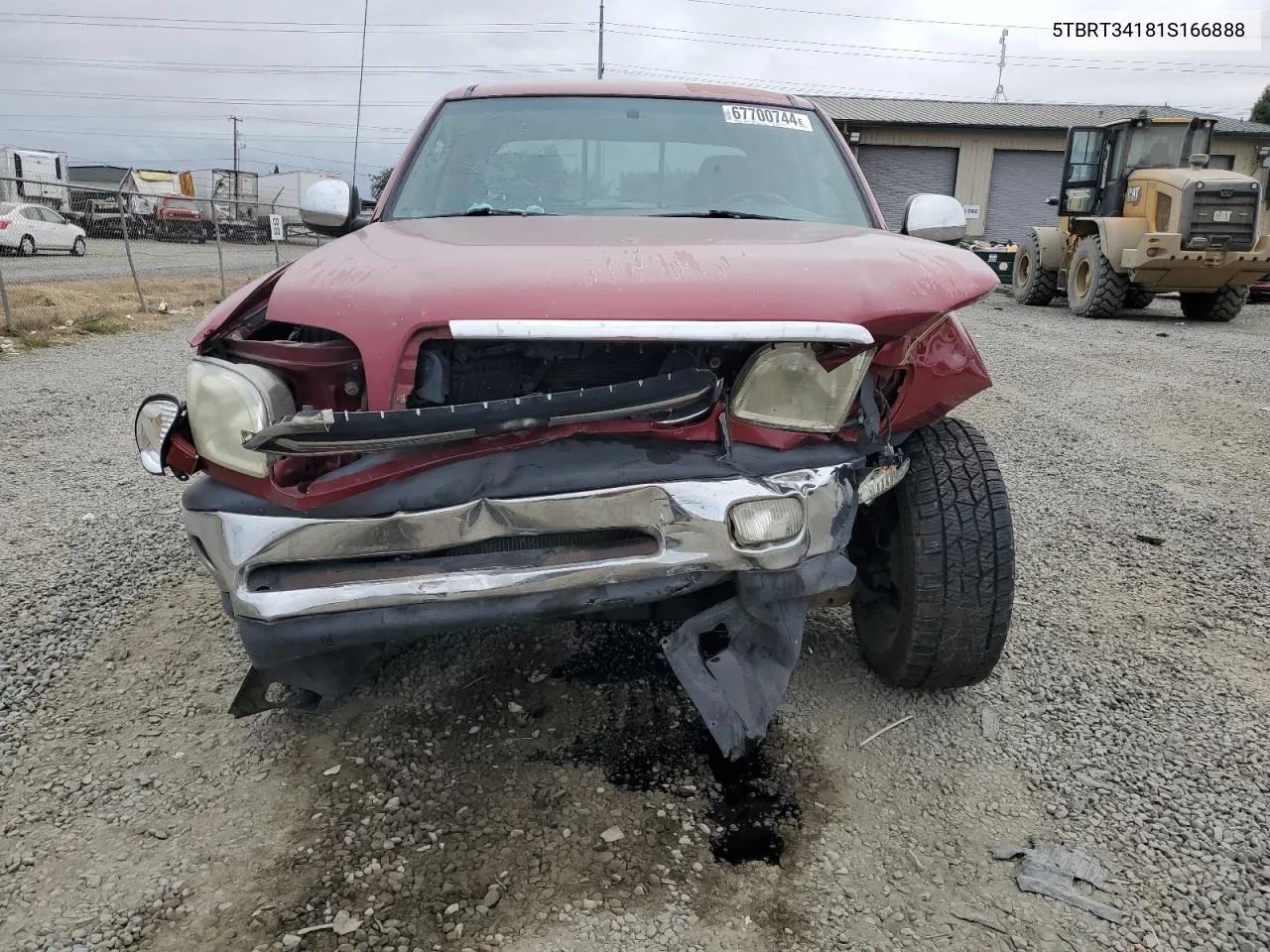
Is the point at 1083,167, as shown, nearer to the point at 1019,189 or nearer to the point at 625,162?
the point at 625,162

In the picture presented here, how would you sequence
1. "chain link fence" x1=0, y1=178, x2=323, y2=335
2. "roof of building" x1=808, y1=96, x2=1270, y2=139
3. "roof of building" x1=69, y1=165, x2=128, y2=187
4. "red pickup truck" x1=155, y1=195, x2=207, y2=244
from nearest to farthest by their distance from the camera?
"chain link fence" x1=0, y1=178, x2=323, y2=335 < "red pickup truck" x1=155, y1=195, x2=207, y2=244 < "roof of building" x1=808, y1=96, x2=1270, y2=139 < "roof of building" x1=69, y1=165, x2=128, y2=187

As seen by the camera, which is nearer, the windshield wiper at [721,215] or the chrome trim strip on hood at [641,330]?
the chrome trim strip on hood at [641,330]

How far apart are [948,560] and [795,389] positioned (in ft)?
2.38

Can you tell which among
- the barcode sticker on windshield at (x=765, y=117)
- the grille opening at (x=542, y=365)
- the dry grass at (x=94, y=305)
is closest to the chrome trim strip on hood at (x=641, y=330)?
the grille opening at (x=542, y=365)

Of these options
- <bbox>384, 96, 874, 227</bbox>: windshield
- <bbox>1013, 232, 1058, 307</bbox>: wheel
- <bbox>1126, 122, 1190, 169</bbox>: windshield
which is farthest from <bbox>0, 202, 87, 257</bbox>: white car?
<bbox>1126, 122, 1190, 169</bbox>: windshield

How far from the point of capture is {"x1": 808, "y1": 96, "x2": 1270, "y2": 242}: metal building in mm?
27891

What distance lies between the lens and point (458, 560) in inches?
75.7

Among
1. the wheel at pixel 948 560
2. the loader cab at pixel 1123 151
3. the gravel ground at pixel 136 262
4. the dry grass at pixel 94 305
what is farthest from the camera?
the gravel ground at pixel 136 262

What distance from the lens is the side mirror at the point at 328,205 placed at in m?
3.44

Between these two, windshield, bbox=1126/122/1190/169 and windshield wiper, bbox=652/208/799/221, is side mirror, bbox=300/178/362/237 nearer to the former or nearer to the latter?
windshield wiper, bbox=652/208/799/221

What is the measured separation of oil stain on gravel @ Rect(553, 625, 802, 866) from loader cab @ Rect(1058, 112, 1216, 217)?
1262 cm

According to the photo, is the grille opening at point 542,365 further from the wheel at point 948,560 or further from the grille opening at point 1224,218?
the grille opening at point 1224,218

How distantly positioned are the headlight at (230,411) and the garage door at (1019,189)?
30.4 meters

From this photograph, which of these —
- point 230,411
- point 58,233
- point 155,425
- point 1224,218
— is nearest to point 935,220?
point 230,411
